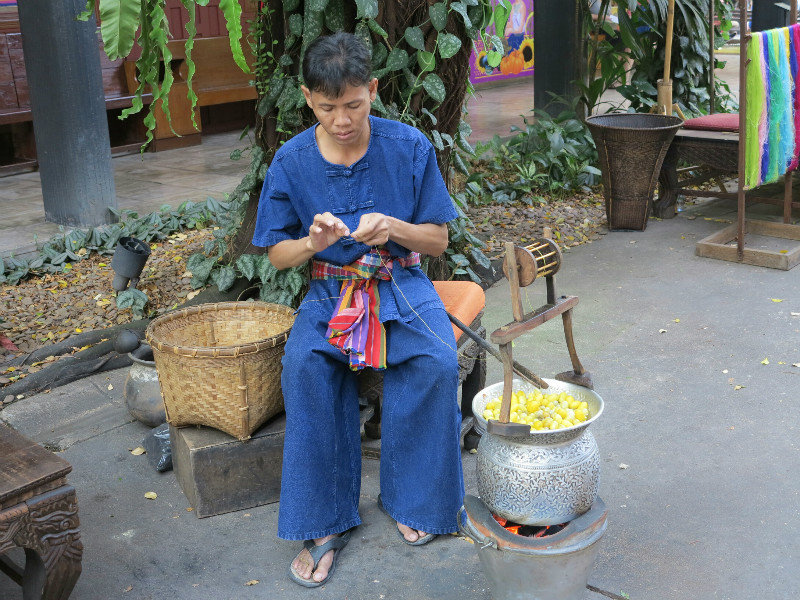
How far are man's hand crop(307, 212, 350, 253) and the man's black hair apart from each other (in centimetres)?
Result: 36

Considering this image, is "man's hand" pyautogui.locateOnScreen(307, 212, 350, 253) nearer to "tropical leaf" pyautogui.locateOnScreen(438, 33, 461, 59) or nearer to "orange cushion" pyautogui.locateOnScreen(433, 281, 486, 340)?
"orange cushion" pyautogui.locateOnScreen(433, 281, 486, 340)

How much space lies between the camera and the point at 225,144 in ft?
28.8

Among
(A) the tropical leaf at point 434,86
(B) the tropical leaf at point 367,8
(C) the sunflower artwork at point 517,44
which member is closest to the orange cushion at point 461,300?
(A) the tropical leaf at point 434,86

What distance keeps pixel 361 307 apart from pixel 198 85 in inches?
257

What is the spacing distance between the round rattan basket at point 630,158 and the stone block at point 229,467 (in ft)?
11.5

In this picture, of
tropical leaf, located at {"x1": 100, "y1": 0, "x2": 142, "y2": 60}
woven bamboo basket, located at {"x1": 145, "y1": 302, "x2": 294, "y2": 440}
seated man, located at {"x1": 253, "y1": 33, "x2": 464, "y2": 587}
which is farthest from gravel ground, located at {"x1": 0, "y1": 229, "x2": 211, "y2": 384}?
tropical leaf, located at {"x1": 100, "y1": 0, "x2": 142, "y2": 60}

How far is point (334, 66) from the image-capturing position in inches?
99.7

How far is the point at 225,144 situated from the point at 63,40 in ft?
11.1

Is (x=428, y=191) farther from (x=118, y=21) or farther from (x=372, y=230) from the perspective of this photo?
(x=118, y=21)

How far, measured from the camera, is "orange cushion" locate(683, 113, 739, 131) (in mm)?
5855

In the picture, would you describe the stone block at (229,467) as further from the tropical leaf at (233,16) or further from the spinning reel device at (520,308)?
the tropical leaf at (233,16)

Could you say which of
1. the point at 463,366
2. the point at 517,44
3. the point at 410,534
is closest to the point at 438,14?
the point at 463,366

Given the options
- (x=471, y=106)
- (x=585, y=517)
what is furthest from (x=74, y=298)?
(x=471, y=106)

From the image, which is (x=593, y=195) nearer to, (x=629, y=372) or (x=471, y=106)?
(x=629, y=372)
